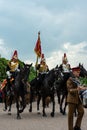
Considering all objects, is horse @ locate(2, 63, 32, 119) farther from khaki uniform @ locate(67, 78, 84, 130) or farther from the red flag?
khaki uniform @ locate(67, 78, 84, 130)

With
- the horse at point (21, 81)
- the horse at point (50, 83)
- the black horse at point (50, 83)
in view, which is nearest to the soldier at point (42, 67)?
the black horse at point (50, 83)

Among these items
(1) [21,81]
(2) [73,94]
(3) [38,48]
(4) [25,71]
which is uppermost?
(3) [38,48]

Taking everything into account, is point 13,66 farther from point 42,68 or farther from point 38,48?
point 38,48

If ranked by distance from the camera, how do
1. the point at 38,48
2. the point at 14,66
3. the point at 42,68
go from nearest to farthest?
the point at 14,66 → the point at 42,68 → the point at 38,48

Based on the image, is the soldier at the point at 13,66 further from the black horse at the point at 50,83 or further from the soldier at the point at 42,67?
the black horse at the point at 50,83

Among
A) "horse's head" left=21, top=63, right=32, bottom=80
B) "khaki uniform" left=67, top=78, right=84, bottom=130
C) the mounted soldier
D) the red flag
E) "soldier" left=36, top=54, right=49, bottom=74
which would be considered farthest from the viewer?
the red flag

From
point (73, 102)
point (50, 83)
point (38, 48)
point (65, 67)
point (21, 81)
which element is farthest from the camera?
point (38, 48)

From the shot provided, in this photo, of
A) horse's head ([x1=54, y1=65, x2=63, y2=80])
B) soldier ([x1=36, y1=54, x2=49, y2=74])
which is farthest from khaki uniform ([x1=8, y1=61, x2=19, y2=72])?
horse's head ([x1=54, y1=65, x2=63, y2=80])

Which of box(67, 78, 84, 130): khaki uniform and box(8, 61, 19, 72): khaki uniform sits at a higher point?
box(8, 61, 19, 72): khaki uniform

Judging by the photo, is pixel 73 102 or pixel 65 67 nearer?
pixel 73 102

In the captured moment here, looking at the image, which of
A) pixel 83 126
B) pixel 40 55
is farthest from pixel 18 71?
pixel 83 126

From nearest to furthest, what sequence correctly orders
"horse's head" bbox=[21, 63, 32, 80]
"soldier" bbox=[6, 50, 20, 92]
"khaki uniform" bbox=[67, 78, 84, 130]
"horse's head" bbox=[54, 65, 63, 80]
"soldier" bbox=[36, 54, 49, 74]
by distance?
"khaki uniform" bbox=[67, 78, 84, 130] → "horse's head" bbox=[21, 63, 32, 80] → "horse's head" bbox=[54, 65, 63, 80] → "soldier" bbox=[6, 50, 20, 92] → "soldier" bbox=[36, 54, 49, 74]

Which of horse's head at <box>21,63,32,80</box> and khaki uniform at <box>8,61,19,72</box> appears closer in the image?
horse's head at <box>21,63,32,80</box>

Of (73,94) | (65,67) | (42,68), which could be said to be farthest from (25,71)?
(73,94)
